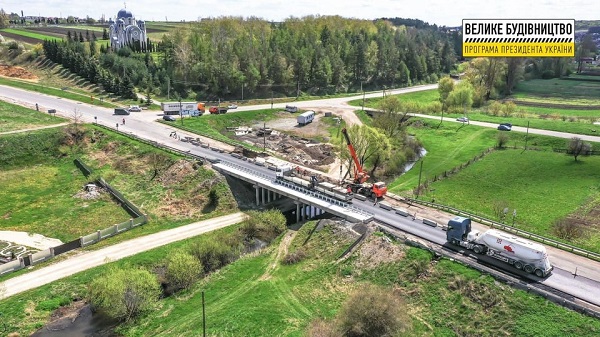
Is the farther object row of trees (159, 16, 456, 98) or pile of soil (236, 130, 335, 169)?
row of trees (159, 16, 456, 98)

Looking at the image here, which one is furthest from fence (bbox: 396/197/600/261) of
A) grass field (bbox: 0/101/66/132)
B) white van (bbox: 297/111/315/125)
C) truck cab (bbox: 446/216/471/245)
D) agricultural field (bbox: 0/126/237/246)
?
grass field (bbox: 0/101/66/132)

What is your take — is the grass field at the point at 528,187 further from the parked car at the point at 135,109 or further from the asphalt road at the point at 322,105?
the parked car at the point at 135,109

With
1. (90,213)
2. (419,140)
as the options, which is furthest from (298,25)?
(90,213)

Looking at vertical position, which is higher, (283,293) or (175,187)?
(175,187)

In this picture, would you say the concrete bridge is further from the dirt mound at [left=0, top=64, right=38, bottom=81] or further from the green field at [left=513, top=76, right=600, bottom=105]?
the green field at [left=513, top=76, right=600, bottom=105]

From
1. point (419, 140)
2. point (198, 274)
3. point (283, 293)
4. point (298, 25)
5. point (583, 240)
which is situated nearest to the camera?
point (283, 293)

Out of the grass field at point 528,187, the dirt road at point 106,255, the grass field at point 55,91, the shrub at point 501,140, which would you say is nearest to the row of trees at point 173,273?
the dirt road at point 106,255

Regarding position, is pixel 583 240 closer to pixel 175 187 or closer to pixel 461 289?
pixel 461 289
